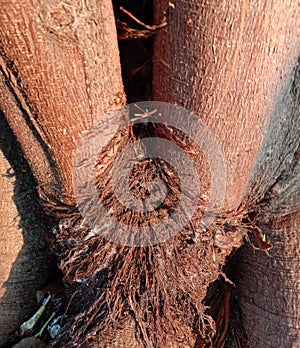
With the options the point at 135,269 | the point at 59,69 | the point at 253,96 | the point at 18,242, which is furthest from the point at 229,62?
the point at 18,242

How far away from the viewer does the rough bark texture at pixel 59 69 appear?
2.37 ft

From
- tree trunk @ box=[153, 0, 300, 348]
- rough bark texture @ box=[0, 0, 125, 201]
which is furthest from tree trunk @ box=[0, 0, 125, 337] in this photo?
tree trunk @ box=[153, 0, 300, 348]

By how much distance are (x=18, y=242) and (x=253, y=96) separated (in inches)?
30.3

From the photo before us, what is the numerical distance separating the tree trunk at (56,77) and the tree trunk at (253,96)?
0.38 ft

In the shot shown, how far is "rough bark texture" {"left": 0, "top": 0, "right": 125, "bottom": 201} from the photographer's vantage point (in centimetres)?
72

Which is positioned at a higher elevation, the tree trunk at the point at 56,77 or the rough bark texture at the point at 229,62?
the rough bark texture at the point at 229,62

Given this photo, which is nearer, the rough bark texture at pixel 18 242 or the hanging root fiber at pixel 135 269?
the hanging root fiber at pixel 135 269

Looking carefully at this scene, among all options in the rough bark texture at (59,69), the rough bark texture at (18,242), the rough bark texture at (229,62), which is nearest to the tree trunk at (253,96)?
the rough bark texture at (229,62)

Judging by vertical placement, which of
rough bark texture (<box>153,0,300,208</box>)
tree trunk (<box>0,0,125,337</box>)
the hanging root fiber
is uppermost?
rough bark texture (<box>153,0,300,208</box>)

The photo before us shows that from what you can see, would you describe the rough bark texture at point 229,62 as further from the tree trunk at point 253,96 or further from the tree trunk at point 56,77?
the tree trunk at point 56,77

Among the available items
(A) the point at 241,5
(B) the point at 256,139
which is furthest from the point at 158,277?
(A) the point at 241,5

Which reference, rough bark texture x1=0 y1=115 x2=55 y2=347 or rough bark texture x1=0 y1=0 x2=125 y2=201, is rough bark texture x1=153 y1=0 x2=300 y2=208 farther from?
rough bark texture x1=0 y1=115 x2=55 y2=347

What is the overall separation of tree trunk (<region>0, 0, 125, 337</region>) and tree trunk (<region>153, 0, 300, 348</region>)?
116mm

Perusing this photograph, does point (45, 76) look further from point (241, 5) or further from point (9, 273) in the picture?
point (9, 273)
